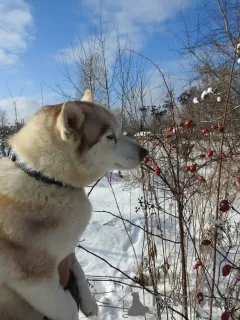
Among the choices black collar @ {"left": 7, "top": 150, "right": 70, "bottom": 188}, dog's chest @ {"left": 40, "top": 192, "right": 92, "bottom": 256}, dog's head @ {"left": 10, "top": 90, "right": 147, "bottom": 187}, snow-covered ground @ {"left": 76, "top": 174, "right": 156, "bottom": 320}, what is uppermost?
dog's head @ {"left": 10, "top": 90, "right": 147, "bottom": 187}

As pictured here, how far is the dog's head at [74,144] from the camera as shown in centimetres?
144

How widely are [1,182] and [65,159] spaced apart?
31 cm

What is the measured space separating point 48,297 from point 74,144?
27.8 inches

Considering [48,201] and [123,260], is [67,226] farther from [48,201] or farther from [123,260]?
[123,260]

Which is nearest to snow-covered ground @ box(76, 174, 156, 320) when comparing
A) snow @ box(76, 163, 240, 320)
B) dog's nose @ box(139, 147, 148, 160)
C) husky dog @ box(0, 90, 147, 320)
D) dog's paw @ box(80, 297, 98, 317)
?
snow @ box(76, 163, 240, 320)

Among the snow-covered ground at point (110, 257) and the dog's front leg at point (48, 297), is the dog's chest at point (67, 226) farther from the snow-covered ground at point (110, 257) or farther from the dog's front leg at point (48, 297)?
the snow-covered ground at point (110, 257)

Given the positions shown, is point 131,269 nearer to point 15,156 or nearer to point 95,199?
point 15,156

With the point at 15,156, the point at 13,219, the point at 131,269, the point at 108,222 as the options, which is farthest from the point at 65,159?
the point at 108,222

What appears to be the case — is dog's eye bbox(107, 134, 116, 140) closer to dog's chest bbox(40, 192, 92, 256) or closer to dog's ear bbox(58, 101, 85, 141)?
dog's ear bbox(58, 101, 85, 141)

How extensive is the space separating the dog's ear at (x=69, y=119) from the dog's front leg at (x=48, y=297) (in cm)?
65

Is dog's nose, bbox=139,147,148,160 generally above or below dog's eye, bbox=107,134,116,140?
below

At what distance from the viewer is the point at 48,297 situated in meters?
1.26

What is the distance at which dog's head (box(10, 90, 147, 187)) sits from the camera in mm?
1439

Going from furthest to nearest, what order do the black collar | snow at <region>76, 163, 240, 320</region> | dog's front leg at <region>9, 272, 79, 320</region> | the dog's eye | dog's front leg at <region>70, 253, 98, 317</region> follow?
snow at <region>76, 163, 240, 320</region>
the dog's eye
dog's front leg at <region>70, 253, 98, 317</region>
the black collar
dog's front leg at <region>9, 272, 79, 320</region>
